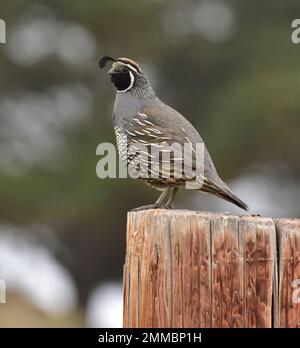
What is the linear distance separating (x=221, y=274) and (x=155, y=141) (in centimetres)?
212

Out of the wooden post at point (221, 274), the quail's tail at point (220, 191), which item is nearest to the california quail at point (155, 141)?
the quail's tail at point (220, 191)

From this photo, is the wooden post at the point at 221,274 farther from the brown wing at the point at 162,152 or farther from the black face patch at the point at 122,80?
the black face patch at the point at 122,80

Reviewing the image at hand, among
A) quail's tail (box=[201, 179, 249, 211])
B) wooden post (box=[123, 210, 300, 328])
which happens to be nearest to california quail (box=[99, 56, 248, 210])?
quail's tail (box=[201, 179, 249, 211])

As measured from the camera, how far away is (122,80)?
5.88 m

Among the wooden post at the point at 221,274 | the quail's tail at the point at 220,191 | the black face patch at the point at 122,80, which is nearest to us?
the wooden post at the point at 221,274

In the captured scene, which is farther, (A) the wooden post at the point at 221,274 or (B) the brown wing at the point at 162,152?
(B) the brown wing at the point at 162,152

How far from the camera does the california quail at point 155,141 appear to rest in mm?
5422

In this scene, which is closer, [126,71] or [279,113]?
[126,71]

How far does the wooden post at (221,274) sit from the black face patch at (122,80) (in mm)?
2256
